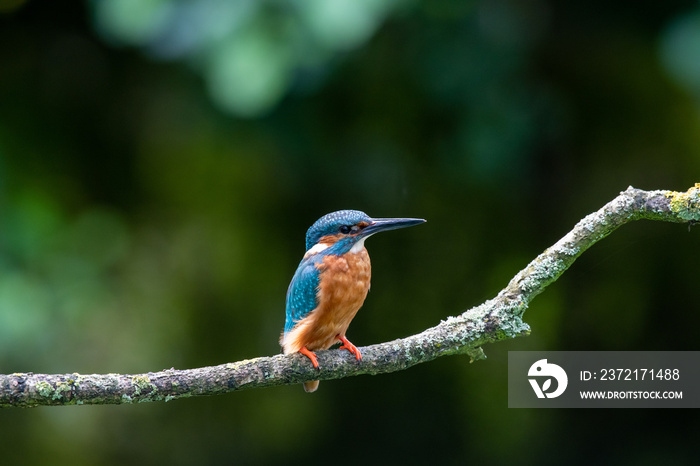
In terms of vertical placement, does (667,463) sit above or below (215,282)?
below

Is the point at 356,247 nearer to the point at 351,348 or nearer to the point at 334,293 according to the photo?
the point at 334,293

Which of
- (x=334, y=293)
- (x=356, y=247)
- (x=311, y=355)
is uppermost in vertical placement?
(x=356, y=247)

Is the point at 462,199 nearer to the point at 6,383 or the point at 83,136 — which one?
the point at 83,136

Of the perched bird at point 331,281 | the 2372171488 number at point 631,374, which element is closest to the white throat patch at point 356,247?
the perched bird at point 331,281

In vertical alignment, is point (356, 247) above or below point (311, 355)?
above

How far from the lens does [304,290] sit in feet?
6.14

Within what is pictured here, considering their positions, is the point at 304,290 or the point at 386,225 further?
the point at 304,290

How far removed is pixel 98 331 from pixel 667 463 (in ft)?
9.39

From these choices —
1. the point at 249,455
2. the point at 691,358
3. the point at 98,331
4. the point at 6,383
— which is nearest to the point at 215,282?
the point at 98,331

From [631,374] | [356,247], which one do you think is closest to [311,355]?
[356,247]

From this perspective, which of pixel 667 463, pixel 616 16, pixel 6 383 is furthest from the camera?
pixel 667 463

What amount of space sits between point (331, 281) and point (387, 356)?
0.29m

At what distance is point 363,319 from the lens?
3.44 metres

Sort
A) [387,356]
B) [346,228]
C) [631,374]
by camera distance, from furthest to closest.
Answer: [631,374]
[346,228]
[387,356]
